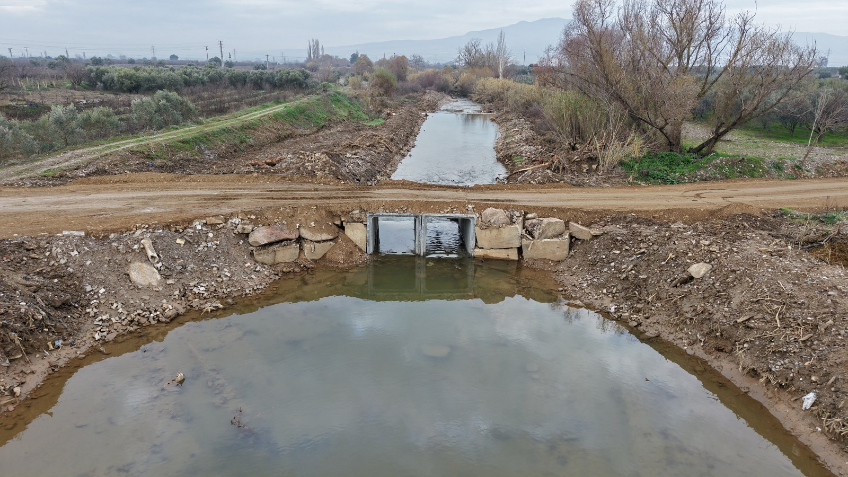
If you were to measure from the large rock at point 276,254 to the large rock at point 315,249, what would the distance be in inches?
11.4

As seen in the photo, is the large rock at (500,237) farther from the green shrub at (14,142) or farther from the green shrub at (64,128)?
the green shrub at (64,128)

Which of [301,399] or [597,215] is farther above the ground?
[597,215]

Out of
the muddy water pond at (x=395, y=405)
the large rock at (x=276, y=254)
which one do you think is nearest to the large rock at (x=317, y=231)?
the large rock at (x=276, y=254)

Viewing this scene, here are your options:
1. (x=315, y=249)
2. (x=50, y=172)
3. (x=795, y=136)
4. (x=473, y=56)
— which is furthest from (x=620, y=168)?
(x=473, y=56)

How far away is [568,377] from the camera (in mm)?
11828

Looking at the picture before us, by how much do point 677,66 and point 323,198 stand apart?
65.5 ft

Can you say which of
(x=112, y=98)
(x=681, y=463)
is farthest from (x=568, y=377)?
(x=112, y=98)

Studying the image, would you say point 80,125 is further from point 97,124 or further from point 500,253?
point 500,253

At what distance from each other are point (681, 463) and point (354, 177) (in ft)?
60.9

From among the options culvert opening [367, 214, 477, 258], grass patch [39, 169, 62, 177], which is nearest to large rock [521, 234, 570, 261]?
culvert opening [367, 214, 477, 258]

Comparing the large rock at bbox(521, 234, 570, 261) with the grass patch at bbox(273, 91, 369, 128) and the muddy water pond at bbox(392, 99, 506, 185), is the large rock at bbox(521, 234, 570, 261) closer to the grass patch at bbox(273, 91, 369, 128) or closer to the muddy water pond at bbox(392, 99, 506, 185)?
the muddy water pond at bbox(392, 99, 506, 185)

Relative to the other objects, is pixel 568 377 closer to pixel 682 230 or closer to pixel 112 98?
pixel 682 230

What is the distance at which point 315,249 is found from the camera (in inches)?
683

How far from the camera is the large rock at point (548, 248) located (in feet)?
57.6
